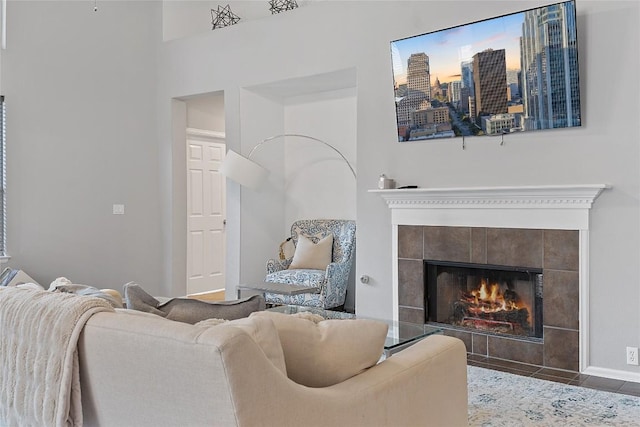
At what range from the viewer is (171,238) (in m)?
6.86

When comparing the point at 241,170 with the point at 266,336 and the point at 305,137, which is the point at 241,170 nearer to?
the point at 305,137

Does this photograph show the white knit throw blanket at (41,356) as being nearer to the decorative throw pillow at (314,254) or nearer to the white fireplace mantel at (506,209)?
the white fireplace mantel at (506,209)

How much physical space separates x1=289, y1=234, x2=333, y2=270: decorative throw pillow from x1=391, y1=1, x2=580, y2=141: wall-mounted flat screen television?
152 cm

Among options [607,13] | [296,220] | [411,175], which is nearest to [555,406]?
[411,175]

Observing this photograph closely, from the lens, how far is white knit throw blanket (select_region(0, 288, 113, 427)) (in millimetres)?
1702

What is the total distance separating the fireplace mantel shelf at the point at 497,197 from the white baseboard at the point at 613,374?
3.57 feet

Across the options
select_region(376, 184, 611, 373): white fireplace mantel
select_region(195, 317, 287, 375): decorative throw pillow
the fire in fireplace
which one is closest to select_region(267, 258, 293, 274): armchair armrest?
select_region(376, 184, 611, 373): white fireplace mantel

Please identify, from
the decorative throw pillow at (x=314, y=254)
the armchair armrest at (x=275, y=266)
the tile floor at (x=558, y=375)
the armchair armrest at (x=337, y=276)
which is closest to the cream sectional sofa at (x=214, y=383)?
the tile floor at (x=558, y=375)

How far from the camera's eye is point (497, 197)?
14.1ft

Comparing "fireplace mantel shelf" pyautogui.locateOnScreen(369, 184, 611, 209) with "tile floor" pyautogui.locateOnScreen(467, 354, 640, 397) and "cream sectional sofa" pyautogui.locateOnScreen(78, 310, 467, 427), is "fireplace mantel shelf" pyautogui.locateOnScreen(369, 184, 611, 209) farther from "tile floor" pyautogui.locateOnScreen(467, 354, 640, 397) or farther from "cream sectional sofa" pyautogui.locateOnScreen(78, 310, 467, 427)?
"cream sectional sofa" pyautogui.locateOnScreen(78, 310, 467, 427)

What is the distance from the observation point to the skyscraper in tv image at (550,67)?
3.89m

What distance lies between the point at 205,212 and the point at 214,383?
21.3 feet

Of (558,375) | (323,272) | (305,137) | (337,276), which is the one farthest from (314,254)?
(558,375)

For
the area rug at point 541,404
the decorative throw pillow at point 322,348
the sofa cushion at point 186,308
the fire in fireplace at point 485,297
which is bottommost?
the area rug at point 541,404
